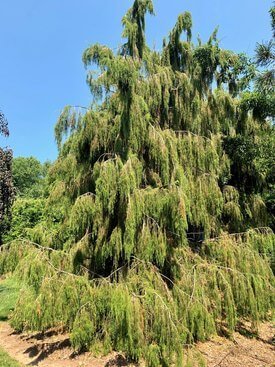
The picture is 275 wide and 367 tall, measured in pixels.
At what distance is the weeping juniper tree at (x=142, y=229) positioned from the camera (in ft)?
14.5

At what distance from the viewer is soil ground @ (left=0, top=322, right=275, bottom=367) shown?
15.3 ft

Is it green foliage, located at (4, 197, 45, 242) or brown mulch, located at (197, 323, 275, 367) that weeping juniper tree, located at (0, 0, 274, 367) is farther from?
green foliage, located at (4, 197, 45, 242)

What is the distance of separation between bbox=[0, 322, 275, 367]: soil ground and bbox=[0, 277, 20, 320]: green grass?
1153 mm

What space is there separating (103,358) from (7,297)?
188 inches

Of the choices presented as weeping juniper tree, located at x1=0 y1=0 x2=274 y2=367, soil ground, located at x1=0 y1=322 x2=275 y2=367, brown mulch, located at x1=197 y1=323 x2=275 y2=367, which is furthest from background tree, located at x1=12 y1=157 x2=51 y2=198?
brown mulch, located at x1=197 y1=323 x2=275 y2=367

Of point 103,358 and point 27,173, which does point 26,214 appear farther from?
point 27,173

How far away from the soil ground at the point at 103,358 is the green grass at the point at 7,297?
1.15 m

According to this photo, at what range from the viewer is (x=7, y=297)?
8.49m

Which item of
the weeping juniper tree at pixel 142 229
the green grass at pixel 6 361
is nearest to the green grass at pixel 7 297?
the green grass at pixel 6 361

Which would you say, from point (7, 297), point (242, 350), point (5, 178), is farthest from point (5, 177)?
point (242, 350)

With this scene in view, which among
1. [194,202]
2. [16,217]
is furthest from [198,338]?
[16,217]

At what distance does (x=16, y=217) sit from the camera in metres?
13.6

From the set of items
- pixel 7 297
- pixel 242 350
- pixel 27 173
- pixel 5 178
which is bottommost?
pixel 242 350

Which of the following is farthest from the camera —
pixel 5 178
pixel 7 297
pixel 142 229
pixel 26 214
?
pixel 26 214
